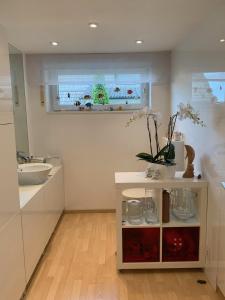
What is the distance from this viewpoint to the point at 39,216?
2543 mm

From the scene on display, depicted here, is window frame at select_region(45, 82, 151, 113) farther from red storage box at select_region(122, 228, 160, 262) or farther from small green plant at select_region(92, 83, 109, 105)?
red storage box at select_region(122, 228, 160, 262)

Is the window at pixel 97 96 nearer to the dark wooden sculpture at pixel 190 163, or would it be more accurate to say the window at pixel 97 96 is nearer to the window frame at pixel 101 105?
the window frame at pixel 101 105

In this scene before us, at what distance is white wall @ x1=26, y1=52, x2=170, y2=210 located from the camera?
11.9ft

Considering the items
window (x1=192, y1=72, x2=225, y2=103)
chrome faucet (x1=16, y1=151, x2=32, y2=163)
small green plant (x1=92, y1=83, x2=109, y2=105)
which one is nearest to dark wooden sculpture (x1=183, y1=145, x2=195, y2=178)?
window (x1=192, y1=72, x2=225, y2=103)

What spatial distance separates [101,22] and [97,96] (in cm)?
150

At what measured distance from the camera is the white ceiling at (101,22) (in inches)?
72.6

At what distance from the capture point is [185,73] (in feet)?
9.22

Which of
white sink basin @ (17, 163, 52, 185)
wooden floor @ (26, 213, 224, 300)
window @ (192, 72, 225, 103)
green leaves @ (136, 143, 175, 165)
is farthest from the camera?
white sink basin @ (17, 163, 52, 185)

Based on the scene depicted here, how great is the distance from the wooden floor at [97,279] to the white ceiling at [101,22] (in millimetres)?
2140

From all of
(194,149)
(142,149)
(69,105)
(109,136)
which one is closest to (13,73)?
(69,105)

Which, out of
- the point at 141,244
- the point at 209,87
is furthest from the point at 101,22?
the point at 141,244

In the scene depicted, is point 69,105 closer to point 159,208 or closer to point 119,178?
point 119,178

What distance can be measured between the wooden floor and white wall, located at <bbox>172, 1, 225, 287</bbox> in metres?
0.26

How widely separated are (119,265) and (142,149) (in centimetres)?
169
